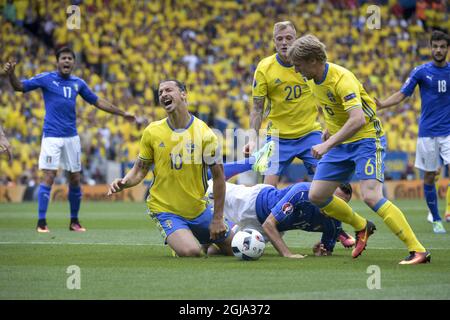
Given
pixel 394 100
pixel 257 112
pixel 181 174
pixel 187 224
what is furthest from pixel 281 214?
pixel 394 100

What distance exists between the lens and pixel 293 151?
1119 cm

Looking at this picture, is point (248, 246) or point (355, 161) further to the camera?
point (248, 246)

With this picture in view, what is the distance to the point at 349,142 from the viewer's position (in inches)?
336

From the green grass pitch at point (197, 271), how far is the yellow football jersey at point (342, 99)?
1263 millimetres

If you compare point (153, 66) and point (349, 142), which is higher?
point (153, 66)

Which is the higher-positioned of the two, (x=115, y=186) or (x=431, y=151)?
(x=431, y=151)

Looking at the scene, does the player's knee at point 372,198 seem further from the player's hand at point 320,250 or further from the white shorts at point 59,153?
the white shorts at point 59,153

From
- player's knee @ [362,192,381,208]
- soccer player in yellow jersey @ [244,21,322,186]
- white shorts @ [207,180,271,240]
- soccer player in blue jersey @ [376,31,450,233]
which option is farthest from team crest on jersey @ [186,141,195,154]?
soccer player in blue jersey @ [376,31,450,233]

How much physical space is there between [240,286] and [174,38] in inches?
949

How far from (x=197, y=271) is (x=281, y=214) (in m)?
1.53

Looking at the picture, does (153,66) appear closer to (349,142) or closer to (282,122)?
(282,122)

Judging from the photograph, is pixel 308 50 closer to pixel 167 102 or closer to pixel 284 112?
pixel 167 102
